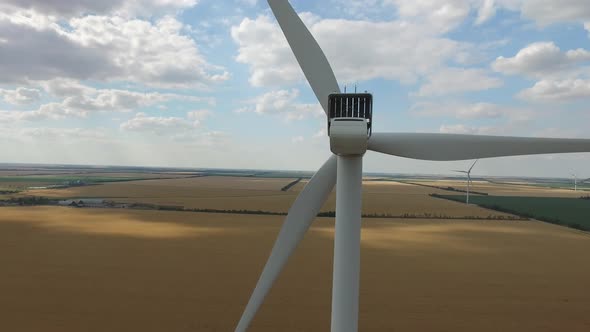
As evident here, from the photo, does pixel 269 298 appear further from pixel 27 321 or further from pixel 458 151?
pixel 458 151

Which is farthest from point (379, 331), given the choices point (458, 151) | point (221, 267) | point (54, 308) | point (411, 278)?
point (54, 308)

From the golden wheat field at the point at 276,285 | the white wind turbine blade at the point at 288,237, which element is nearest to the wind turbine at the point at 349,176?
the white wind turbine blade at the point at 288,237

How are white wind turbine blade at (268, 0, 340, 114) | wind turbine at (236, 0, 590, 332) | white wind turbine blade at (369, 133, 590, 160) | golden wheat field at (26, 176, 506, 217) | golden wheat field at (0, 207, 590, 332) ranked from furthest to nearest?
golden wheat field at (26, 176, 506, 217)
golden wheat field at (0, 207, 590, 332)
white wind turbine blade at (268, 0, 340, 114)
white wind turbine blade at (369, 133, 590, 160)
wind turbine at (236, 0, 590, 332)

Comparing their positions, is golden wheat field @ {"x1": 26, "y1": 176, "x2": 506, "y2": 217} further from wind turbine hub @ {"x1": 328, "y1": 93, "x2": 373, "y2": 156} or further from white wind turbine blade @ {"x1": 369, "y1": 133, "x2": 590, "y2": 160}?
wind turbine hub @ {"x1": 328, "y1": 93, "x2": 373, "y2": 156}

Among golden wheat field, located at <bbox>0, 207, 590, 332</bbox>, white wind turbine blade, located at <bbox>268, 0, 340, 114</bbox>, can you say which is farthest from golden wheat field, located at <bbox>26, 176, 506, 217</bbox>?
white wind turbine blade, located at <bbox>268, 0, 340, 114</bbox>

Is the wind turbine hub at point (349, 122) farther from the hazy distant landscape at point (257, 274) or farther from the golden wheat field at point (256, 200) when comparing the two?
the golden wheat field at point (256, 200)

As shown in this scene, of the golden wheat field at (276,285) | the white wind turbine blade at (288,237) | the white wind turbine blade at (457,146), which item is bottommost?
the golden wheat field at (276,285)
